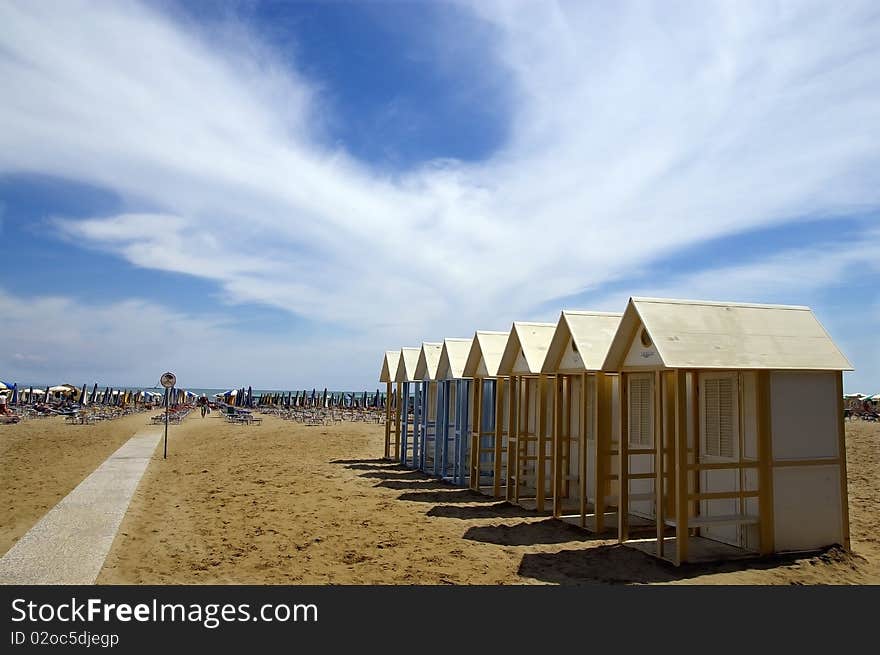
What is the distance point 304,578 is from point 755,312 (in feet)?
25.2

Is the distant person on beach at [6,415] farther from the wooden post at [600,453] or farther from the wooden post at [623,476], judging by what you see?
the wooden post at [623,476]

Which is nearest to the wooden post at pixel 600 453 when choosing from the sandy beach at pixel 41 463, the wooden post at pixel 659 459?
the wooden post at pixel 659 459

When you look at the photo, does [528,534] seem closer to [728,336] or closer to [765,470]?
[765,470]

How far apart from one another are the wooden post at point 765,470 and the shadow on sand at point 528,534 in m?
2.48

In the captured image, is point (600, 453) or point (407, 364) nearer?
point (600, 453)

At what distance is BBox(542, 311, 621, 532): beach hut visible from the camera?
10.5 metres

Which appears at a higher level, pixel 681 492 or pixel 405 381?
pixel 405 381

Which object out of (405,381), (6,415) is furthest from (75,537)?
(6,415)

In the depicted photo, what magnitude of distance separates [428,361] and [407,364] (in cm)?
189

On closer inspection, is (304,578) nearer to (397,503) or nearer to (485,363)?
(397,503)

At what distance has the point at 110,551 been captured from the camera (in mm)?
8328

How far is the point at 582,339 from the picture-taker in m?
11.2
